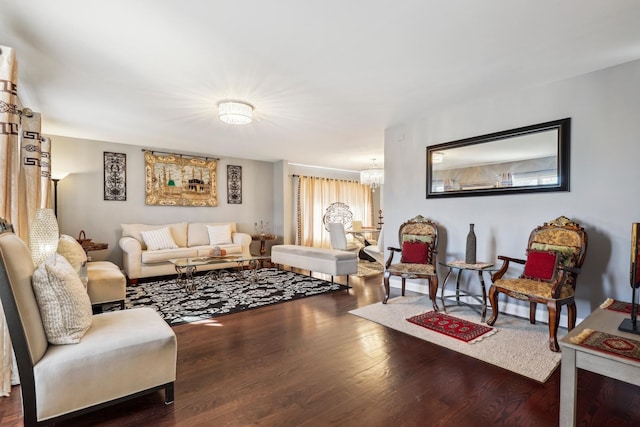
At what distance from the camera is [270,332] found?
2885mm

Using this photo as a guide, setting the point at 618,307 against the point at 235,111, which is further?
the point at 235,111

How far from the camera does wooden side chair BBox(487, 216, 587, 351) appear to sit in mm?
2514

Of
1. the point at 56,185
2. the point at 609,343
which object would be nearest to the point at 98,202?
the point at 56,185

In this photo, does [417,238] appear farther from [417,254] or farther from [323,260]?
[323,260]

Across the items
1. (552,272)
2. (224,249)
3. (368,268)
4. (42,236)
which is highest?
(42,236)

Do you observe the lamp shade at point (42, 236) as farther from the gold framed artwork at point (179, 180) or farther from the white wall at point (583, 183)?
the white wall at point (583, 183)

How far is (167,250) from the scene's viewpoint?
5.28m

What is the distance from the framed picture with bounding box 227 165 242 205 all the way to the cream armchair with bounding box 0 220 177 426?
5290 millimetres

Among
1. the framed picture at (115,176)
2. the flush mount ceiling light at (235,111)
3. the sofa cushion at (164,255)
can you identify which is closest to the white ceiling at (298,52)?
the flush mount ceiling light at (235,111)

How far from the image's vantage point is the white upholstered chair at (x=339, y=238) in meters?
6.18

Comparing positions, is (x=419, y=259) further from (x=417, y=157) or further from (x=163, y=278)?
(x=163, y=278)

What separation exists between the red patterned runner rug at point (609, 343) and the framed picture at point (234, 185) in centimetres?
654

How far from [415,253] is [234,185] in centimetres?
464

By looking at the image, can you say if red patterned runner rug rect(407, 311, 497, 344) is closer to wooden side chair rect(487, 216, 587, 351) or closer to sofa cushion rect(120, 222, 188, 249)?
wooden side chair rect(487, 216, 587, 351)
